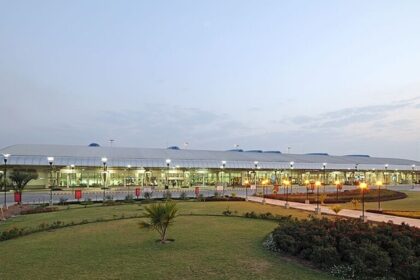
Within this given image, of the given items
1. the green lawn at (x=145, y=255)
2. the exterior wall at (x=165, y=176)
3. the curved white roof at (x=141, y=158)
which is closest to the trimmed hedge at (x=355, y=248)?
the green lawn at (x=145, y=255)

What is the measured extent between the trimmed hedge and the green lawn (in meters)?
0.64

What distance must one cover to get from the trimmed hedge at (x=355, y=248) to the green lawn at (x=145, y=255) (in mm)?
644

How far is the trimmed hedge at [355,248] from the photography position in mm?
11133

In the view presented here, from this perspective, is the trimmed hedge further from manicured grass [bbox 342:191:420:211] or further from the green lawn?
manicured grass [bbox 342:191:420:211]

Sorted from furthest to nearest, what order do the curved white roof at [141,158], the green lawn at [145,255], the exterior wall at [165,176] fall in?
1. the exterior wall at [165,176]
2. the curved white roof at [141,158]
3. the green lawn at [145,255]

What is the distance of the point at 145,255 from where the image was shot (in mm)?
13695

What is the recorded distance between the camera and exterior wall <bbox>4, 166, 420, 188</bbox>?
6378 cm

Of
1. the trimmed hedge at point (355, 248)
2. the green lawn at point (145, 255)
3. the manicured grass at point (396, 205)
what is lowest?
the manicured grass at point (396, 205)

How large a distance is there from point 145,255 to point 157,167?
5545 centimetres

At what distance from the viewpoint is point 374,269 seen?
436 inches

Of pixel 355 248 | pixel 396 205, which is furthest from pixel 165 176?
pixel 355 248

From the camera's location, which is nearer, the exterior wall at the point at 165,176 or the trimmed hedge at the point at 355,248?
the trimmed hedge at the point at 355,248

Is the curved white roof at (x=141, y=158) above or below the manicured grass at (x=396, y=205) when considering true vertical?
above

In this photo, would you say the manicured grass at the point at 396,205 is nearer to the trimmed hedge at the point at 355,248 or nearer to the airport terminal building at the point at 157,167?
the airport terminal building at the point at 157,167
